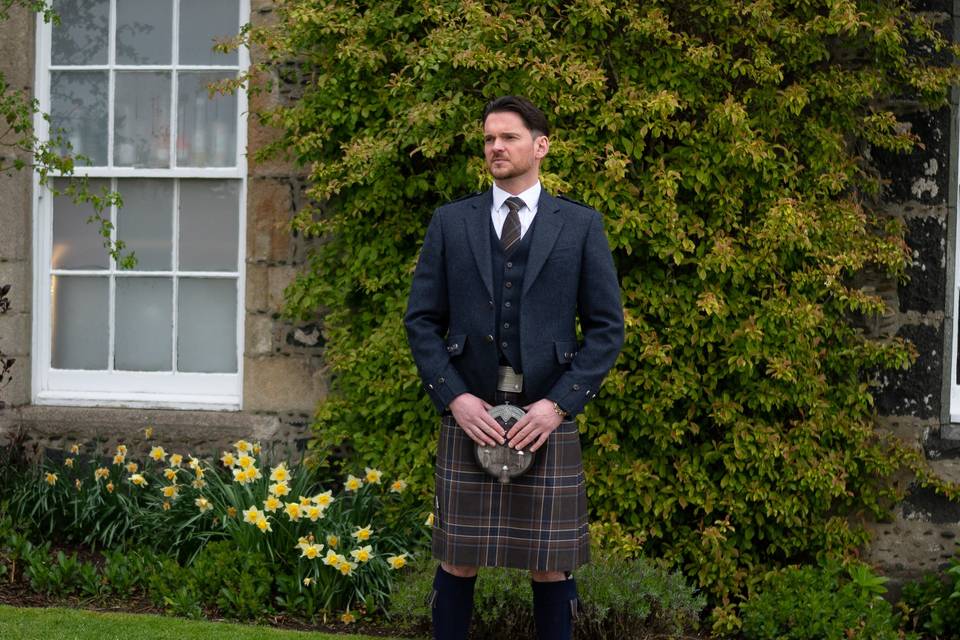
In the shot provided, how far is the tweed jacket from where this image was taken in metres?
3.29

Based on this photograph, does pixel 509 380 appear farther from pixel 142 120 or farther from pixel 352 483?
pixel 142 120

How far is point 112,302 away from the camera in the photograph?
6.00 metres

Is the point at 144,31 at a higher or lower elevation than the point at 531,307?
higher

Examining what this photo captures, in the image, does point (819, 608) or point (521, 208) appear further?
point (819, 608)

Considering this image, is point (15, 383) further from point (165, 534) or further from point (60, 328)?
point (165, 534)

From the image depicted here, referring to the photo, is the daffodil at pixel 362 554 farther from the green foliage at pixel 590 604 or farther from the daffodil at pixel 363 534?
the green foliage at pixel 590 604

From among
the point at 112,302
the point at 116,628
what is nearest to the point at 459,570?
the point at 116,628

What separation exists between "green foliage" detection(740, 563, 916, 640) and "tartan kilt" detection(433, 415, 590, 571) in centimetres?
179

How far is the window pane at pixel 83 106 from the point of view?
5.99 meters

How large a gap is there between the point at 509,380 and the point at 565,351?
0.19 metres

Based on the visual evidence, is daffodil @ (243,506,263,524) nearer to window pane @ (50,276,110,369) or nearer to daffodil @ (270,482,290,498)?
daffodil @ (270,482,290,498)

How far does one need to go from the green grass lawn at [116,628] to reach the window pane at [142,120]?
8.16ft

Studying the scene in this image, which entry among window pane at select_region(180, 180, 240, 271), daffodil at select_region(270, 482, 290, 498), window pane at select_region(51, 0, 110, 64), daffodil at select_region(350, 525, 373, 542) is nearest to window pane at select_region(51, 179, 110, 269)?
window pane at select_region(180, 180, 240, 271)

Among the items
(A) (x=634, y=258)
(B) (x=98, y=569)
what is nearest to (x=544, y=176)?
(A) (x=634, y=258)
